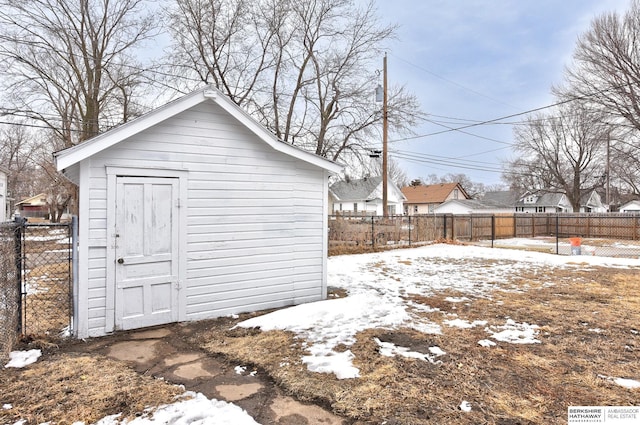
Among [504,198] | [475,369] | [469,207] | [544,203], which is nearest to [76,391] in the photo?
[475,369]

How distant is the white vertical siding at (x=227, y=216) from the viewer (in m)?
4.32

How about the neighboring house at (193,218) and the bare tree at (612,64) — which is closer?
the neighboring house at (193,218)

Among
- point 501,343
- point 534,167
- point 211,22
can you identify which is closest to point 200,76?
point 211,22

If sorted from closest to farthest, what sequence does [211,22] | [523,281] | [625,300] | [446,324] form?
[446,324], [625,300], [523,281], [211,22]

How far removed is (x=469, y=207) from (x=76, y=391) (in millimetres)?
45646

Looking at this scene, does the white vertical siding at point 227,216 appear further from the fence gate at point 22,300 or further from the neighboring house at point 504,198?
the neighboring house at point 504,198

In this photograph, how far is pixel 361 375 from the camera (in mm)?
3268

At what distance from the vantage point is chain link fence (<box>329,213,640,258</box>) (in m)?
15.0

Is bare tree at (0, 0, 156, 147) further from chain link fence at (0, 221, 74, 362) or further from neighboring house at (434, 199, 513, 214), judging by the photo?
neighboring house at (434, 199, 513, 214)

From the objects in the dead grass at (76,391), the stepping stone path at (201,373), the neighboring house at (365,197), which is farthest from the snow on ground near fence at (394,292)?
the neighboring house at (365,197)

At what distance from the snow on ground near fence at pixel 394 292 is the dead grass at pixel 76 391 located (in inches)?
60.3

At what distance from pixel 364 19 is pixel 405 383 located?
58.4 ft

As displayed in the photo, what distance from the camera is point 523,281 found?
26.6 ft

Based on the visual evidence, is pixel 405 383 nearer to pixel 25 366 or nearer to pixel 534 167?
pixel 25 366
